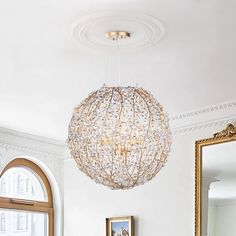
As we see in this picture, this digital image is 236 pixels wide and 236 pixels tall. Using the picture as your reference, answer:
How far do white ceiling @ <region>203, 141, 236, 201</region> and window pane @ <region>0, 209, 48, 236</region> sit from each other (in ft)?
7.08

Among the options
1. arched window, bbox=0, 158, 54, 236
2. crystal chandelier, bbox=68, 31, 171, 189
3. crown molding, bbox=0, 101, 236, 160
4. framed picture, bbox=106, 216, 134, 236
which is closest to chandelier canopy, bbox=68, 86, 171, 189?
crystal chandelier, bbox=68, 31, 171, 189

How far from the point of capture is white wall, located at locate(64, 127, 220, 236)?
15.1ft

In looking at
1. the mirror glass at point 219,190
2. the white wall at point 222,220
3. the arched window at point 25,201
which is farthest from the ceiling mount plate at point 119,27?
the arched window at point 25,201

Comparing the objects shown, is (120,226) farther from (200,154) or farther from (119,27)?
(119,27)

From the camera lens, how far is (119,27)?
117 inches

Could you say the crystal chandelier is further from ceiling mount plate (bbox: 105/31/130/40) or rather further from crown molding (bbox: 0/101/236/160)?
crown molding (bbox: 0/101/236/160)

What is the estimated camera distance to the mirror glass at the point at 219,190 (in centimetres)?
432

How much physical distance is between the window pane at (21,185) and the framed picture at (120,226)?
1.04 m

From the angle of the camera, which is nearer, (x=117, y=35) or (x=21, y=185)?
(x=117, y=35)

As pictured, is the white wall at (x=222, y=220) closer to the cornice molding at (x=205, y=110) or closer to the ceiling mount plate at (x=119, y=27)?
the cornice molding at (x=205, y=110)

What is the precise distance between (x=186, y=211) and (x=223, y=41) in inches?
73.6

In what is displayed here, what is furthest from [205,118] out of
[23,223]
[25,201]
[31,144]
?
[23,223]

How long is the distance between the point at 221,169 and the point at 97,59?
153 centimetres

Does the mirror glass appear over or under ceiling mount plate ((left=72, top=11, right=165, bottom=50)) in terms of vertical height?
under
